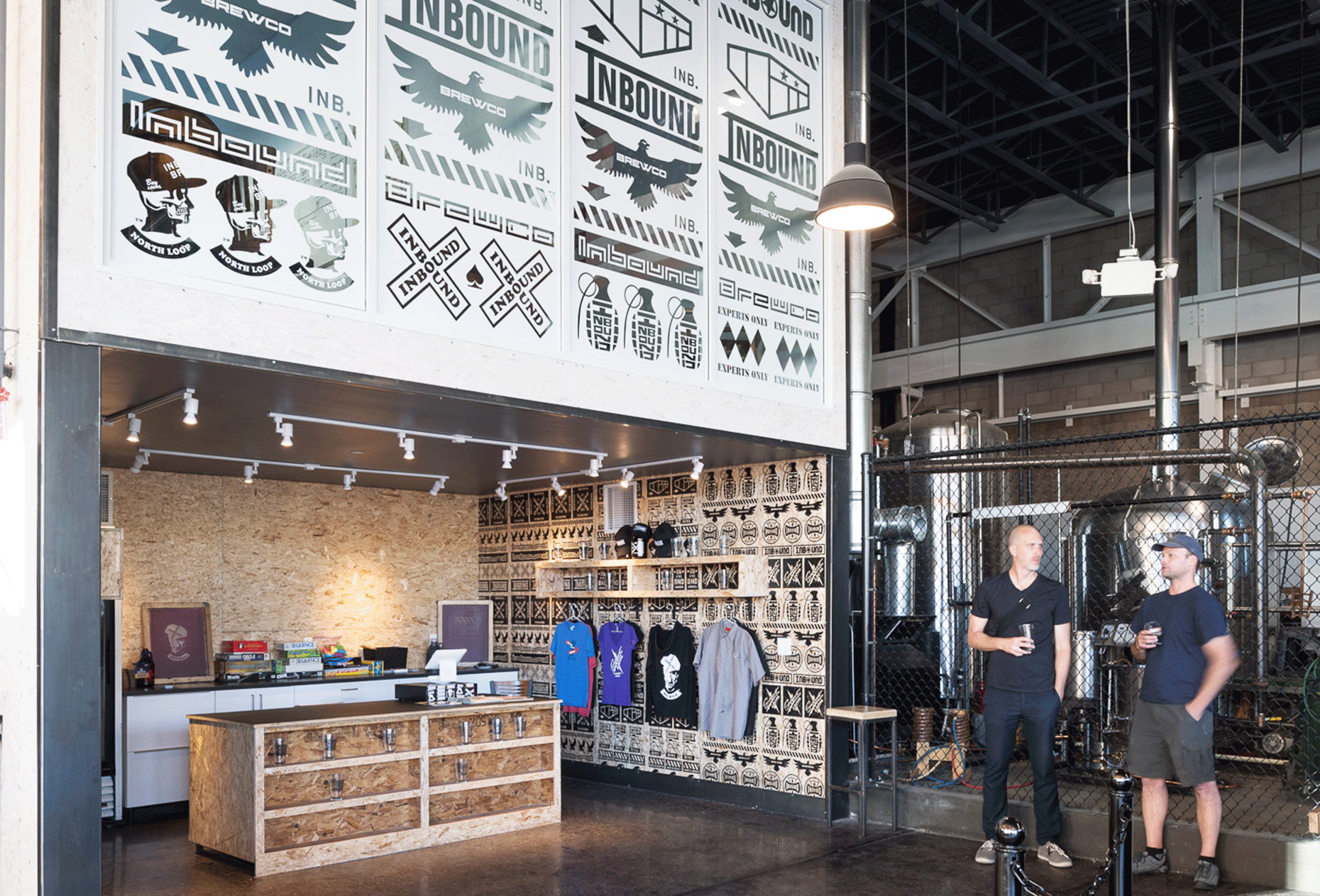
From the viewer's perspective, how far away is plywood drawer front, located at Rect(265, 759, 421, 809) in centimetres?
645

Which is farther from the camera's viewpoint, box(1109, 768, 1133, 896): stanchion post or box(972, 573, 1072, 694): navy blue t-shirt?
box(972, 573, 1072, 694): navy blue t-shirt

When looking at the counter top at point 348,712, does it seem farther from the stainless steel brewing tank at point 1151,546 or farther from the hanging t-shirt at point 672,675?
the stainless steel brewing tank at point 1151,546

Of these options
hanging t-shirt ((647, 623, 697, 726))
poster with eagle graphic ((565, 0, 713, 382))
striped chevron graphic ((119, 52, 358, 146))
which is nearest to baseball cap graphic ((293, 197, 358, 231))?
striped chevron graphic ((119, 52, 358, 146))

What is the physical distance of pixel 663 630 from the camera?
352 inches

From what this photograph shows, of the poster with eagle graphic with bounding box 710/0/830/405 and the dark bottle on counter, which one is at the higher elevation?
the poster with eagle graphic with bounding box 710/0/830/405

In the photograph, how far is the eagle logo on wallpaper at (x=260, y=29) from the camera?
15.6 feet

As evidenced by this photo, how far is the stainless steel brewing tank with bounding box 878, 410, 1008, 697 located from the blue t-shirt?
3.22 meters

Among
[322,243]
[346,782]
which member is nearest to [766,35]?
[322,243]

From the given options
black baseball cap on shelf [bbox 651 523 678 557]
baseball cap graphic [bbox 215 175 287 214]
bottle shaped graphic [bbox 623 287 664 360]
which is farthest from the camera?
black baseball cap on shelf [bbox 651 523 678 557]

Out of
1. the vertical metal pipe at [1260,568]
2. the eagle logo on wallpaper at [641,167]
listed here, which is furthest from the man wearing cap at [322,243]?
the vertical metal pipe at [1260,568]

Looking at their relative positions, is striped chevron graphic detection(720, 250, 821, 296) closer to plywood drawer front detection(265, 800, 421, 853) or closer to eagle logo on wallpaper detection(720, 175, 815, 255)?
eagle logo on wallpaper detection(720, 175, 815, 255)

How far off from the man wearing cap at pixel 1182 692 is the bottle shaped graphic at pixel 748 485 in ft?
11.2

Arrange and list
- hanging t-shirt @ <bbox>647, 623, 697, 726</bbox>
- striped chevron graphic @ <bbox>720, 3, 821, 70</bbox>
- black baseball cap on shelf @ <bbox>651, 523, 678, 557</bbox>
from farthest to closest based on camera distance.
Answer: black baseball cap on shelf @ <bbox>651, 523, 678, 557</bbox>
hanging t-shirt @ <bbox>647, 623, 697, 726</bbox>
striped chevron graphic @ <bbox>720, 3, 821, 70</bbox>

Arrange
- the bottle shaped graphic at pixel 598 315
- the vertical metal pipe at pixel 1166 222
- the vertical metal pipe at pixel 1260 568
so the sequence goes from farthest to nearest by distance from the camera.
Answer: the vertical metal pipe at pixel 1166 222, the vertical metal pipe at pixel 1260 568, the bottle shaped graphic at pixel 598 315
